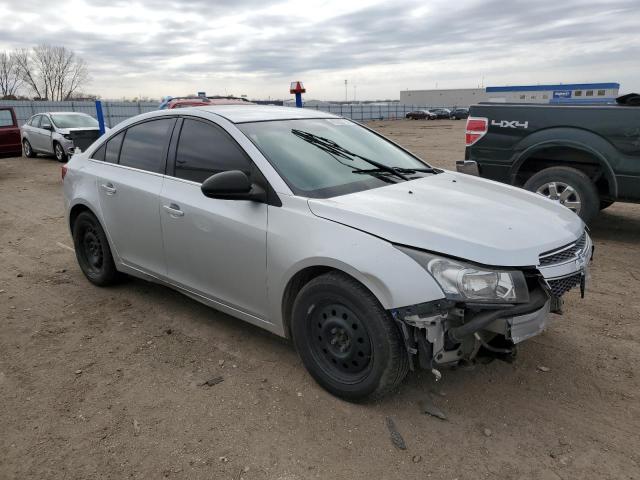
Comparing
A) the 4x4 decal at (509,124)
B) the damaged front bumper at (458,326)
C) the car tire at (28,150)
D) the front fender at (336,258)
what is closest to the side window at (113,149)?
the front fender at (336,258)

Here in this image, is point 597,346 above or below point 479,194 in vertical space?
below

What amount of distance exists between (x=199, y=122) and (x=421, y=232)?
6.69 feet

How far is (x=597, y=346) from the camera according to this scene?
369cm

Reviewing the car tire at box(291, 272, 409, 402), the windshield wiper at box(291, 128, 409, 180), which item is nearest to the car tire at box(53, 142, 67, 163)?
the windshield wiper at box(291, 128, 409, 180)

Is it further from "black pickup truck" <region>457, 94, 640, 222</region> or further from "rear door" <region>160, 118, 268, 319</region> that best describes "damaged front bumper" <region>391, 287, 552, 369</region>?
"black pickup truck" <region>457, 94, 640, 222</region>

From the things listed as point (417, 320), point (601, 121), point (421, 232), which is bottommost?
point (417, 320)

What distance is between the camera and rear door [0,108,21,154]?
548 inches

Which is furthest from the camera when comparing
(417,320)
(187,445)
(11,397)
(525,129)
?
(525,129)

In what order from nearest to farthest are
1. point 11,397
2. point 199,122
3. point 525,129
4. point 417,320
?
1. point 417,320
2. point 11,397
3. point 199,122
4. point 525,129

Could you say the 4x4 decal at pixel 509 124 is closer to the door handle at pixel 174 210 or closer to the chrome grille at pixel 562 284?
the chrome grille at pixel 562 284

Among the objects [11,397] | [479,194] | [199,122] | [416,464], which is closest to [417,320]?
[416,464]

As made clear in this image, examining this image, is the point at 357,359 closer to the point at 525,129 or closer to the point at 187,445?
the point at 187,445

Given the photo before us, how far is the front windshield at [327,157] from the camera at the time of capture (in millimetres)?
3289

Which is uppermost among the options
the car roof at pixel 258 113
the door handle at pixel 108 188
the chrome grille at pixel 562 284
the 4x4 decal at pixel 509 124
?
the car roof at pixel 258 113
